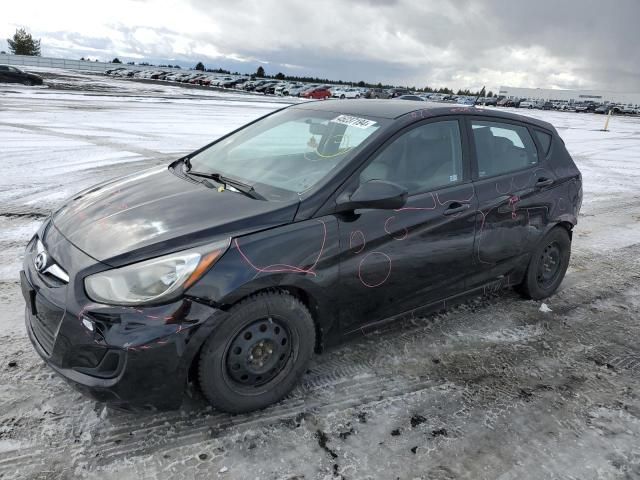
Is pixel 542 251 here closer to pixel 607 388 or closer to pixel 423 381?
pixel 607 388

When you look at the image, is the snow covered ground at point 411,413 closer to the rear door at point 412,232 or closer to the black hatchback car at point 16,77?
the rear door at point 412,232

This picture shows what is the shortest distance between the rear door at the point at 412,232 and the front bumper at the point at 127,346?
0.92 metres

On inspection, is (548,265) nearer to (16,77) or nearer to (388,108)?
(388,108)

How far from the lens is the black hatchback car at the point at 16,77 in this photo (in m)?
32.8

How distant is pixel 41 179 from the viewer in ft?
24.3

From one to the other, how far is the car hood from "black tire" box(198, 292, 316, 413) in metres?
0.42

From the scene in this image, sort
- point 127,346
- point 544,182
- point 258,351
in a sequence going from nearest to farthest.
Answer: point 127,346 < point 258,351 < point 544,182

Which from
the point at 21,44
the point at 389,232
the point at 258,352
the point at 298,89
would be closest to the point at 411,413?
the point at 258,352

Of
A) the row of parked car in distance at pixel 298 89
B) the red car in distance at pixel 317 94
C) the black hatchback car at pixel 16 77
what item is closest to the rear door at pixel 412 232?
the black hatchback car at pixel 16 77

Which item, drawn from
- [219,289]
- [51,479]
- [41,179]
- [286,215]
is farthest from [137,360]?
[41,179]

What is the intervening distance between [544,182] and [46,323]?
3.78 meters

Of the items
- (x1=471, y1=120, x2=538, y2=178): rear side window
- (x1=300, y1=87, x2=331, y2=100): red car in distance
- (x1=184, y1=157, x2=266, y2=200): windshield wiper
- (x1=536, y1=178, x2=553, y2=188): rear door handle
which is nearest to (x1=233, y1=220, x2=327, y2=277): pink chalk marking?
(x1=184, y1=157, x2=266, y2=200): windshield wiper

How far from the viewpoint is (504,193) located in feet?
12.6

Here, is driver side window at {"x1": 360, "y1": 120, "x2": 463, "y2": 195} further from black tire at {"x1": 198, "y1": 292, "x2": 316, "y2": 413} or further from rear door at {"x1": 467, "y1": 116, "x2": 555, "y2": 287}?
black tire at {"x1": 198, "y1": 292, "x2": 316, "y2": 413}
